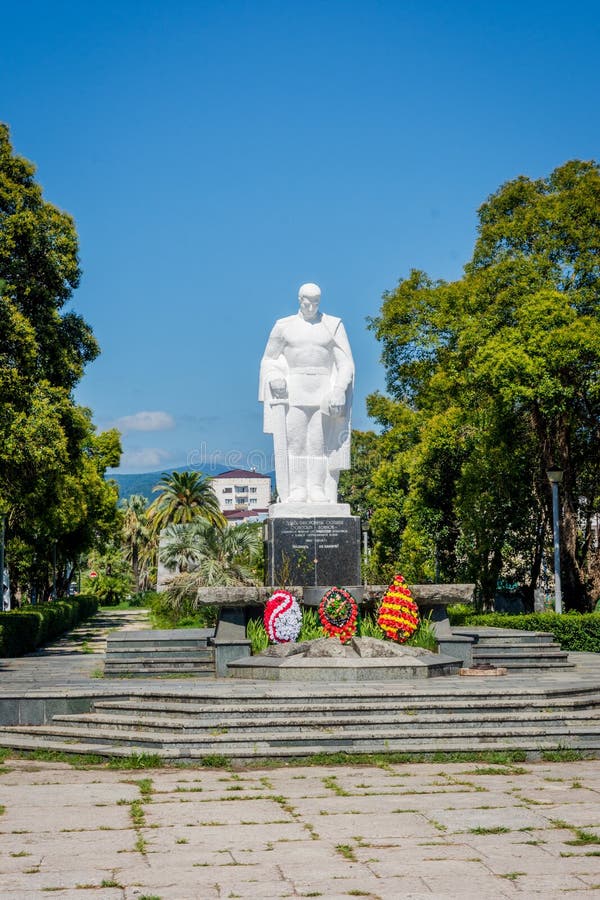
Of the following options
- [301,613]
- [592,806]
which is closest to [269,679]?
[301,613]

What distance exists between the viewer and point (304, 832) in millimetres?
6559

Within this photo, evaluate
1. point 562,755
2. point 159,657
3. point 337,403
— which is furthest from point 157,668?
point 562,755

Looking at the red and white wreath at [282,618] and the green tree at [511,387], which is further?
the green tree at [511,387]

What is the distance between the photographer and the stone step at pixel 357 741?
916 cm

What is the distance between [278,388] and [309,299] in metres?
1.31

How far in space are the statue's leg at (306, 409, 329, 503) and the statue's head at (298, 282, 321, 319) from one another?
1.38m

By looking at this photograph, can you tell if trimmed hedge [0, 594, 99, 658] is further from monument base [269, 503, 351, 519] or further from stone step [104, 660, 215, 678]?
monument base [269, 503, 351, 519]

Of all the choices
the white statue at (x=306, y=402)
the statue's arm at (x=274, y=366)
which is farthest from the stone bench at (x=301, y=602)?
the statue's arm at (x=274, y=366)

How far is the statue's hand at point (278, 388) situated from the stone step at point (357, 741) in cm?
634

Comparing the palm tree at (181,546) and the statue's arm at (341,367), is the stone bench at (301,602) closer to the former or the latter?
the statue's arm at (341,367)

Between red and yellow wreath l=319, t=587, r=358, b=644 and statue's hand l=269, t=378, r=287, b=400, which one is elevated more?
statue's hand l=269, t=378, r=287, b=400

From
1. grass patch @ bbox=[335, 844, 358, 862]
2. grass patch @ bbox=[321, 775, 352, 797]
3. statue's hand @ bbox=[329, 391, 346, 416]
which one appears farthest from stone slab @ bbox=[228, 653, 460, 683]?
grass patch @ bbox=[335, 844, 358, 862]

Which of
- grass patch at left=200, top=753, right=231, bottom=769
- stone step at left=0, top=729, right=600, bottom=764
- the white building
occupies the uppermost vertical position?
the white building

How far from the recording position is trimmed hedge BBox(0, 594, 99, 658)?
65.2ft
